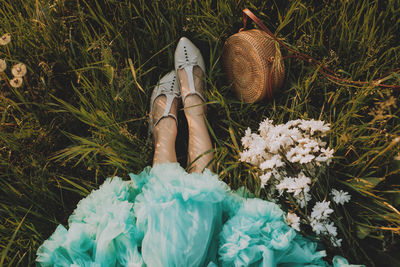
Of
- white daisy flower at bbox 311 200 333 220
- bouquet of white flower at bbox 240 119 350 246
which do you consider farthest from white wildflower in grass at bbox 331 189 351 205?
white daisy flower at bbox 311 200 333 220

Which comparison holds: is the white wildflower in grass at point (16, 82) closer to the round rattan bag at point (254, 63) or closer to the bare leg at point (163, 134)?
the bare leg at point (163, 134)

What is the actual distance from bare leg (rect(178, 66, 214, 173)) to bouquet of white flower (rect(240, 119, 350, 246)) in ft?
1.26

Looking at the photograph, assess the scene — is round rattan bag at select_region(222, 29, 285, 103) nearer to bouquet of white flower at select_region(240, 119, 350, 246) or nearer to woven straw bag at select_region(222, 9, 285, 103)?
woven straw bag at select_region(222, 9, 285, 103)

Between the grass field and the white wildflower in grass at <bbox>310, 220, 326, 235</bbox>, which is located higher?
the grass field

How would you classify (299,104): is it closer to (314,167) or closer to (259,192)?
(314,167)

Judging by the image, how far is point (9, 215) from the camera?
1690mm

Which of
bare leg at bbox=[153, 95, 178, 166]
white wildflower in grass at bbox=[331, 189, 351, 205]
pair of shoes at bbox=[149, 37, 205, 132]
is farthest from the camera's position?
pair of shoes at bbox=[149, 37, 205, 132]

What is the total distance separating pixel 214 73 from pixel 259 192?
35.1 inches

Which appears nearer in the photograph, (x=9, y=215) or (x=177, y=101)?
(x=9, y=215)

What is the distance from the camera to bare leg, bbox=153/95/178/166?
174 centimetres

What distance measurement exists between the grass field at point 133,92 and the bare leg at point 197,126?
0.08m

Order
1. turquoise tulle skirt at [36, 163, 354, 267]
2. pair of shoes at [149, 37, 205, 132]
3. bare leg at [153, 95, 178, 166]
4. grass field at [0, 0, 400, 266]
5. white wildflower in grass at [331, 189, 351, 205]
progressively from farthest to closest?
1. pair of shoes at [149, 37, 205, 132]
2. bare leg at [153, 95, 178, 166]
3. grass field at [0, 0, 400, 266]
4. white wildflower in grass at [331, 189, 351, 205]
5. turquoise tulle skirt at [36, 163, 354, 267]

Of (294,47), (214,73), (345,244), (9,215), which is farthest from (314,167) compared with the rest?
(9,215)

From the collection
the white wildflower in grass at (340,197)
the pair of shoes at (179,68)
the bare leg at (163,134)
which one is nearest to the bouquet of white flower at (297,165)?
the white wildflower in grass at (340,197)
